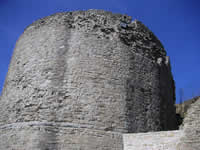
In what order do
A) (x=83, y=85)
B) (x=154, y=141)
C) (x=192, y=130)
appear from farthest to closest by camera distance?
(x=83, y=85), (x=154, y=141), (x=192, y=130)

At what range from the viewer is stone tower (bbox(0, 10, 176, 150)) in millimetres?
6602

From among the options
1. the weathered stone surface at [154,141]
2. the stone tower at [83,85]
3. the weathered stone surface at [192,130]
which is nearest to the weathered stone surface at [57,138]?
the stone tower at [83,85]

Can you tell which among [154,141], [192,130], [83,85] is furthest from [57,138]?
[192,130]

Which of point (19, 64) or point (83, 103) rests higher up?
point (19, 64)

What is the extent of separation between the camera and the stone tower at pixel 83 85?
6602 mm

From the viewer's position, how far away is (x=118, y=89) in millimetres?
7438

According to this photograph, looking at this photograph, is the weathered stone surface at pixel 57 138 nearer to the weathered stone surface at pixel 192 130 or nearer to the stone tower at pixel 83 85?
the stone tower at pixel 83 85

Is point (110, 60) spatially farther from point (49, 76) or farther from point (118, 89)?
A: point (49, 76)

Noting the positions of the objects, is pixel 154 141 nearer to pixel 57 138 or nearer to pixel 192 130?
pixel 192 130

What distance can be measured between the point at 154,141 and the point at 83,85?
2625mm

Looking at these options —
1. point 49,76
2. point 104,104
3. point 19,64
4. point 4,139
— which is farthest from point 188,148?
point 19,64

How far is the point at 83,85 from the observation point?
7.20 meters

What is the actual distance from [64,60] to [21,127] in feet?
8.08

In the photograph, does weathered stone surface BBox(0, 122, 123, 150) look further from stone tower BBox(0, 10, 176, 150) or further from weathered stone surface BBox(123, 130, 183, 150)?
weathered stone surface BBox(123, 130, 183, 150)
